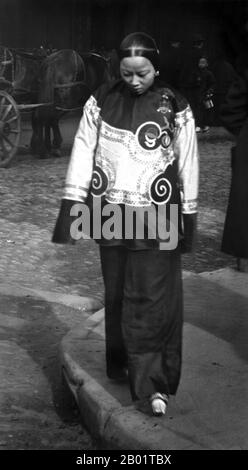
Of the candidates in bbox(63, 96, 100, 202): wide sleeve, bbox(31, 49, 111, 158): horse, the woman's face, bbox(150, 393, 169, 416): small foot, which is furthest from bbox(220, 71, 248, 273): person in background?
bbox(31, 49, 111, 158): horse

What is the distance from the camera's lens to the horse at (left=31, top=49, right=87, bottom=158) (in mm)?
13914

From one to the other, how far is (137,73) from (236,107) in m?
0.55

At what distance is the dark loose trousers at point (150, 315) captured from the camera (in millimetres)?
4191

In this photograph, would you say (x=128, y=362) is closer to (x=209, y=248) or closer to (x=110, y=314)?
(x=110, y=314)

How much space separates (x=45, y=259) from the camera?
25.1 ft

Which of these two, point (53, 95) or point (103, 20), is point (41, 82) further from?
point (103, 20)

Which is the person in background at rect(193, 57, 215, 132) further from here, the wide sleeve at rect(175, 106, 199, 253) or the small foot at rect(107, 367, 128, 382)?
the wide sleeve at rect(175, 106, 199, 253)

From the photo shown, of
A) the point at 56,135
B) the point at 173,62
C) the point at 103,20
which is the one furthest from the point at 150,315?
the point at 103,20

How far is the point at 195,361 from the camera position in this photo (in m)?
4.90

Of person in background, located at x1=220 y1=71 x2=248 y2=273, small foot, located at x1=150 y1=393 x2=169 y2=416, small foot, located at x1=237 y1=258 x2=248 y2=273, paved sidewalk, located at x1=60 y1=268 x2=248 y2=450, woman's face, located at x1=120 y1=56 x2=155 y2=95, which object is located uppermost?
woman's face, located at x1=120 y1=56 x2=155 y2=95

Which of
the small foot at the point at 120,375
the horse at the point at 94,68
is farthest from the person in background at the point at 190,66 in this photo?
the small foot at the point at 120,375

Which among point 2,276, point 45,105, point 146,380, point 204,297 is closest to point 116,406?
point 146,380

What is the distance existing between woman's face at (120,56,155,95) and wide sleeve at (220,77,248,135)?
1.51ft

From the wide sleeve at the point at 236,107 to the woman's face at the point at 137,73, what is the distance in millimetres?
461
